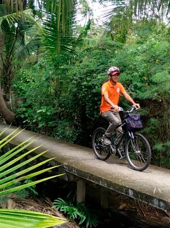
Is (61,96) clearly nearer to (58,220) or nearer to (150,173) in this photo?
(150,173)

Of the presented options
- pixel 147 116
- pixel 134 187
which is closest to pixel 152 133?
pixel 147 116

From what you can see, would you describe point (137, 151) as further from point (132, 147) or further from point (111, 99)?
point (111, 99)

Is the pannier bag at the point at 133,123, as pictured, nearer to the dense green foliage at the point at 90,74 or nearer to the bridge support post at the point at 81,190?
the dense green foliage at the point at 90,74

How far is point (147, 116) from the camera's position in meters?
6.05

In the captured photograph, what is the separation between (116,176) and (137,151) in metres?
0.59

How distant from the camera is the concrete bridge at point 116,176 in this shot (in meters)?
3.69

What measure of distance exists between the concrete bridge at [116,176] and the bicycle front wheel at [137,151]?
0.41 feet

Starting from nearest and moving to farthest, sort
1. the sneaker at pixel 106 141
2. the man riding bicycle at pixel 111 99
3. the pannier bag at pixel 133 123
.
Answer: the pannier bag at pixel 133 123, the man riding bicycle at pixel 111 99, the sneaker at pixel 106 141

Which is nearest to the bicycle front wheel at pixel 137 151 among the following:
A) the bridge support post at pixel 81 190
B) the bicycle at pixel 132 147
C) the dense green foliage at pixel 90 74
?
the bicycle at pixel 132 147

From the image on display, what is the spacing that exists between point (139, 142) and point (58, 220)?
12.3 ft

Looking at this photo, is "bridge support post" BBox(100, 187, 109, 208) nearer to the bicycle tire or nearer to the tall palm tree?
the bicycle tire

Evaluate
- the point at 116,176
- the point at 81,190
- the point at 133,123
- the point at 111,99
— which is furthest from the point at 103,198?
Result: the point at 111,99

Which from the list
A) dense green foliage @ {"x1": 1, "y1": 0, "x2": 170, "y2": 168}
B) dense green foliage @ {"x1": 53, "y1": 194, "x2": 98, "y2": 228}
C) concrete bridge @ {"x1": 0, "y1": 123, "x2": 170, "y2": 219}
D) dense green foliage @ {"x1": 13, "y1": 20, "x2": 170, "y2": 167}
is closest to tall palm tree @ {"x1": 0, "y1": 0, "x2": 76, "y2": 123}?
dense green foliage @ {"x1": 1, "y1": 0, "x2": 170, "y2": 168}

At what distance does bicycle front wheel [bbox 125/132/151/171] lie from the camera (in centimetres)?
475
